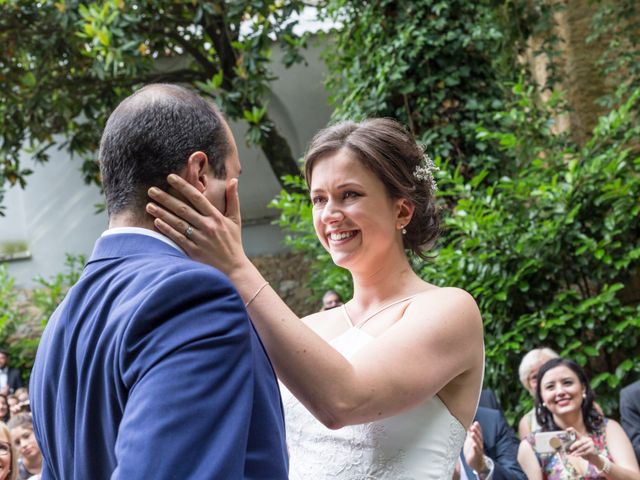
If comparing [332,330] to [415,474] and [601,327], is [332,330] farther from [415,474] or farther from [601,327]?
[601,327]

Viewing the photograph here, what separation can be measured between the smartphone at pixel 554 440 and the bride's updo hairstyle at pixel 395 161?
8.79ft

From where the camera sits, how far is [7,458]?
14.7 feet

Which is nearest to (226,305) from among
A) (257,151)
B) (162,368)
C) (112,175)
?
(162,368)

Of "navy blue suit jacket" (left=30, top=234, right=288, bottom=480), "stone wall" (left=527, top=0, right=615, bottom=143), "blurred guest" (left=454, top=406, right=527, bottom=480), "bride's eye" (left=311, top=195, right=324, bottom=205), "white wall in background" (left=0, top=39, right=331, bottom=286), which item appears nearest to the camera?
"navy blue suit jacket" (left=30, top=234, right=288, bottom=480)

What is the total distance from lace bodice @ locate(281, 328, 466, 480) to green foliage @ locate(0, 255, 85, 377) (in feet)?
37.3

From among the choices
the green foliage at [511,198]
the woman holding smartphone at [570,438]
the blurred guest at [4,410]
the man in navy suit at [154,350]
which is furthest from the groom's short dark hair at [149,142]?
the blurred guest at [4,410]

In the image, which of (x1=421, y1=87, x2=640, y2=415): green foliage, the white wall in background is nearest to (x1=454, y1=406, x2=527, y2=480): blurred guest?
(x1=421, y1=87, x2=640, y2=415): green foliage

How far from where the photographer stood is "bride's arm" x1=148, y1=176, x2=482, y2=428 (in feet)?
6.23

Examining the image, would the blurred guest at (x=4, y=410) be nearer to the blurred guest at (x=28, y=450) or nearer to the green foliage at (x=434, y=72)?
the blurred guest at (x=28, y=450)

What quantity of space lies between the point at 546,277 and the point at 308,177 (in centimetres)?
466

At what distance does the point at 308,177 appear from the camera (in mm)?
3098

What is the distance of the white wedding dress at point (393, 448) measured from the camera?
264 cm

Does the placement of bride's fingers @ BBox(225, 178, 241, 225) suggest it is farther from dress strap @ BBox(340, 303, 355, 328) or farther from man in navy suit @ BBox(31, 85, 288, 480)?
dress strap @ BBox(340, 303, 355, 328)

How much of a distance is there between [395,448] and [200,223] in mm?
1107
